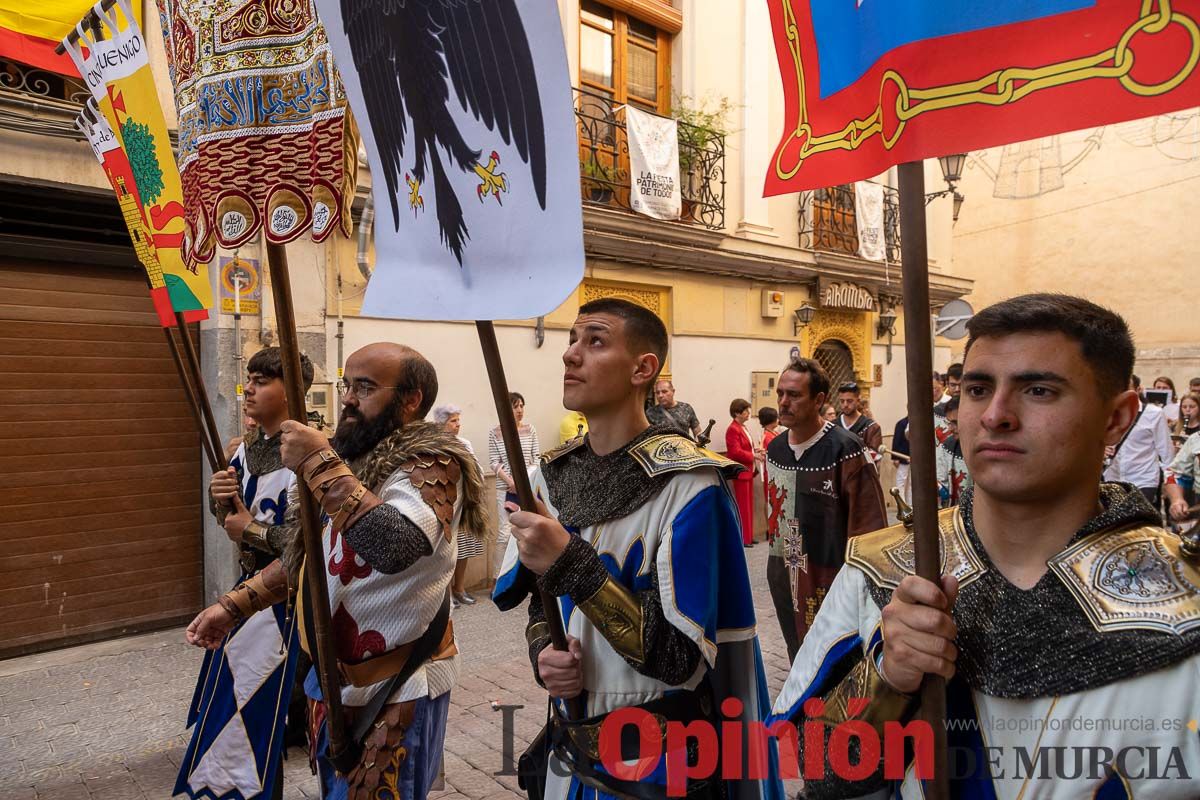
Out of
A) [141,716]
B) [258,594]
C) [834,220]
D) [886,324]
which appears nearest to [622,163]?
[834,220]

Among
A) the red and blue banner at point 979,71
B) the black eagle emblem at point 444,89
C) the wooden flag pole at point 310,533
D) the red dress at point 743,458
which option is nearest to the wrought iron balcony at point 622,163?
the red dress at point 743,458

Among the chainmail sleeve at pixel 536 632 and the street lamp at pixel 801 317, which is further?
the street lamp at pixel 801 317

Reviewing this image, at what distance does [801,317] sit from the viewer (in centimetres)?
1134

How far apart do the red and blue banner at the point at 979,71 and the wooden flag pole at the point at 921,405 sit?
0.08m

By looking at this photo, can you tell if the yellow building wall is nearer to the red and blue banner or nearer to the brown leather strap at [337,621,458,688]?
the brown leather strap at [337,621,458,688]

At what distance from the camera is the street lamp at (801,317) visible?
37.0ft

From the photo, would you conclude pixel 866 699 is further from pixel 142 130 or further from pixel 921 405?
pixel 142 130

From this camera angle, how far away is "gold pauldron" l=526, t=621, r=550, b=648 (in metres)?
2.25

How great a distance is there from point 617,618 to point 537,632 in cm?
56

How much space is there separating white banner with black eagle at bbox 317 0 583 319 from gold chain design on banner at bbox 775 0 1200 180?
0.49m

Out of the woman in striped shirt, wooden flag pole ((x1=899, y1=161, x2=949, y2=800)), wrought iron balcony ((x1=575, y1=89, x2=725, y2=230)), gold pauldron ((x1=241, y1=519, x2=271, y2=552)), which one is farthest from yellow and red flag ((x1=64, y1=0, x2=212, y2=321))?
wrought iron balcony ((x1=575, y1=89, x2=725, y2=230))

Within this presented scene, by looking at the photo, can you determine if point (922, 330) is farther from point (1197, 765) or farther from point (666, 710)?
point (666, 710)

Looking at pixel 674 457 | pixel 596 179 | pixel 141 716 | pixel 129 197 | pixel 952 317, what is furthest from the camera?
pixel 952 317

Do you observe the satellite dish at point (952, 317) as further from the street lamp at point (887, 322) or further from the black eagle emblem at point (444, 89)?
the black eagle emblem at point (444, 89)
